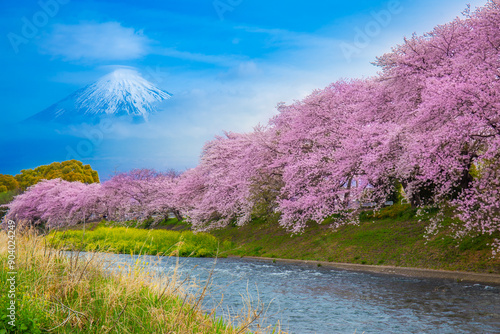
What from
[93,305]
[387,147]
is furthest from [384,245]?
[93,305]

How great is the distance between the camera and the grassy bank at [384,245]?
19453mm

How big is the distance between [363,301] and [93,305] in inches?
380

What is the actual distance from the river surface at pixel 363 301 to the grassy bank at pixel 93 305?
2.02 feet

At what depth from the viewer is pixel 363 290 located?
16.1m

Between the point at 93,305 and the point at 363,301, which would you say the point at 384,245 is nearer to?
the point at 363,301

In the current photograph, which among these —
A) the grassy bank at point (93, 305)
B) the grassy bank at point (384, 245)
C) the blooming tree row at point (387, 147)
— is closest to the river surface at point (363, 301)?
the grassy bank at point (93, 305)

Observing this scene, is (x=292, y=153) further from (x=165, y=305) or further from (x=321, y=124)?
(x=165, y=305)

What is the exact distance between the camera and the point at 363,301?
14.0m

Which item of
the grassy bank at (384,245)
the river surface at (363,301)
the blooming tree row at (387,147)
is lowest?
the river surface at (363,301)

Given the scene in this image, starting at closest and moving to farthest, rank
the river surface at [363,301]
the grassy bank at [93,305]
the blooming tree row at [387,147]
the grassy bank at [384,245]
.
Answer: the grassy bank at [93,305] < the river surface at [363,301] < the blooming tree row at [387,147] < the grassy bank at [384,245]

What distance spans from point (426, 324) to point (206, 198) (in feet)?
99.3

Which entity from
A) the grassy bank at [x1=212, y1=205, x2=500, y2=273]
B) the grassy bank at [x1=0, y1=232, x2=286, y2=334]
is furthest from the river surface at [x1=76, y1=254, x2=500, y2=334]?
the grassy bank at [x1=212, y1=205, x2=500, y2=273]

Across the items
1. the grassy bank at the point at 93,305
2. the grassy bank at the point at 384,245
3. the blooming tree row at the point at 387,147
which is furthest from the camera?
the grassy bank at the point at 384,245

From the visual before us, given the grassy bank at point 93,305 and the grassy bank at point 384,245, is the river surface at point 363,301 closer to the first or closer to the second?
the grassy bank at point 93,305
